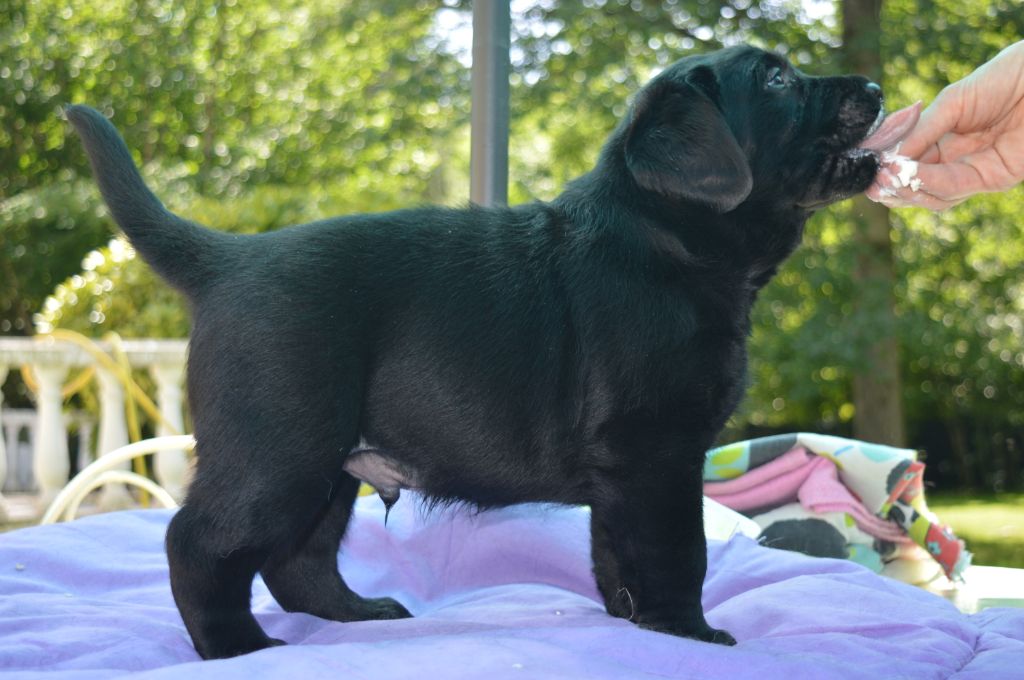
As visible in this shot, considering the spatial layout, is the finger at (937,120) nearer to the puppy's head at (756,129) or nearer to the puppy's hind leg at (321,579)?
the puppy's head at (756,129)

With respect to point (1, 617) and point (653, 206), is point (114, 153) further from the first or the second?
point (653, 206)

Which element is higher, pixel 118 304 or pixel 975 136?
pixel 975 136

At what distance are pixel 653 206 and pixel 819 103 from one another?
45 centimetres

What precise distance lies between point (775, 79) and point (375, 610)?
1475 millimetres

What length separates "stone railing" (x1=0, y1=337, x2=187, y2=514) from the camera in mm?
5551

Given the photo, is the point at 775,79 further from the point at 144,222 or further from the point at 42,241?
the point at 42,241

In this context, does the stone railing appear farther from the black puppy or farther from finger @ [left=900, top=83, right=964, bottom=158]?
finger @ [left=900, top=83, right=964, bottom=158]

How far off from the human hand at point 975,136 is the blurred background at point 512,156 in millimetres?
772

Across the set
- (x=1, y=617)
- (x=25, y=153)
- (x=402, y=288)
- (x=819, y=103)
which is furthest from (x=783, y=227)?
(x=25, y=153)

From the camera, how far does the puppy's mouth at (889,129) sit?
8.21ft

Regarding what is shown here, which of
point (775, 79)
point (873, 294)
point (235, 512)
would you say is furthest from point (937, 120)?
point (873, 294)

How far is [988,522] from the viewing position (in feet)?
32.5

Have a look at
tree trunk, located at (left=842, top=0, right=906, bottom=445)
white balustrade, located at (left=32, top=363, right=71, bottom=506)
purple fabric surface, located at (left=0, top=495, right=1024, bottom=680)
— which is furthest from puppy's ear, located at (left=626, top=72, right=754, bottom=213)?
tree trunk, located at (left=842, top=0, right=906, bottom=445)

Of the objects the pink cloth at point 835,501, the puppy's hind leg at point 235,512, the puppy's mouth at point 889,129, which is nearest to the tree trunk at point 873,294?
the pink cloth at point 835,501
